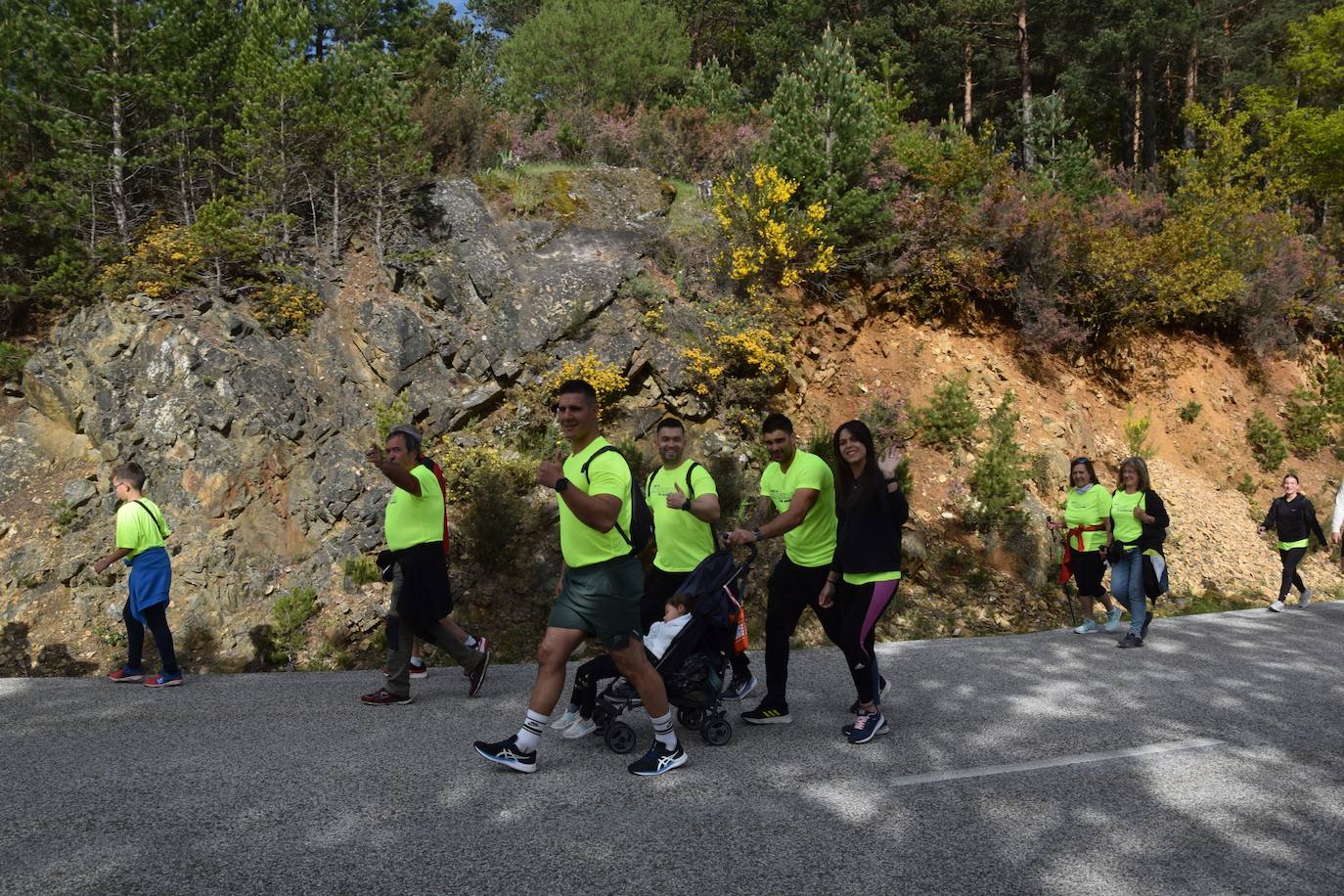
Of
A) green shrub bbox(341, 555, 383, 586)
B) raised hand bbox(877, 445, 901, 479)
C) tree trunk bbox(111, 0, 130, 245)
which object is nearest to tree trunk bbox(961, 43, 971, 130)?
tree trunk bbox(111, 0, 130, 245)

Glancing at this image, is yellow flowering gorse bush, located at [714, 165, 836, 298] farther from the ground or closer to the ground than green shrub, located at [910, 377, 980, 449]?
farther from the ground

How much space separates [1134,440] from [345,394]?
14887mm

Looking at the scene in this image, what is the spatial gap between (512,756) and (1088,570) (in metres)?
7.61

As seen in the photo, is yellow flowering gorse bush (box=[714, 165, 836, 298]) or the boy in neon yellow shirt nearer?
the boy in neon yellow shirt

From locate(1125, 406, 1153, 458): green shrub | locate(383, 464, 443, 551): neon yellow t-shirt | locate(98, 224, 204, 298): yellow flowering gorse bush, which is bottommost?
locate(383, 464, 443, 551): neon yellow t-shirt

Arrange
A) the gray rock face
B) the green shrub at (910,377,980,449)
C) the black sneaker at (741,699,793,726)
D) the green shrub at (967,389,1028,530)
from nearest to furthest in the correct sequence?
1. the black sneaker at (741,699,793,726)
2. the gray rock face
3. the green shrub at (967,389,1028,530)
4. the green shrub at (910,377,980,449)

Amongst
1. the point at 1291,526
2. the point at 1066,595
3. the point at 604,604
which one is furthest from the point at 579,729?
the point at 1291,526

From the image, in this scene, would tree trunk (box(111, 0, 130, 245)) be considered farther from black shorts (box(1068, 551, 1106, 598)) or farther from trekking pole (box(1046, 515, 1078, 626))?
trekking pole (box(1046, 515, 1078, 626))

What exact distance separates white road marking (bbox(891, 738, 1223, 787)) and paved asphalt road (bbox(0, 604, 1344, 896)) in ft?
0.07

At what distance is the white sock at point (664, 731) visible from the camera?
4.82 meters

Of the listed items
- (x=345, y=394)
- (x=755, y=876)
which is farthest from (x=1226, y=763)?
(x=345, y=394)

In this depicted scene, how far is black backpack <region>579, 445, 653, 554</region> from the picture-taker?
4730mm

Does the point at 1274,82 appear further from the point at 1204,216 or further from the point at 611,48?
the point at 611,48

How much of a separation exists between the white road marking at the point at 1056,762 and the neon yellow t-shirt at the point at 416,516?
3.79 m
